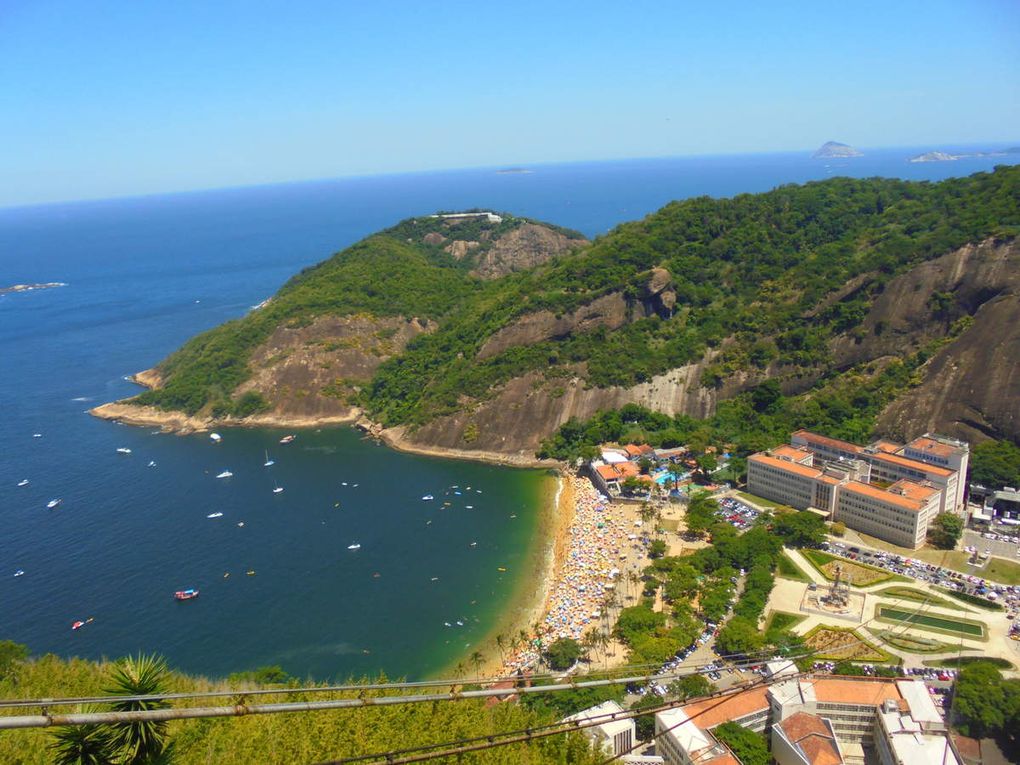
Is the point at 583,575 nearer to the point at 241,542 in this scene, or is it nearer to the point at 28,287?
the point at 241,542

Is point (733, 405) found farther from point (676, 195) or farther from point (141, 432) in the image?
point (676, 195)

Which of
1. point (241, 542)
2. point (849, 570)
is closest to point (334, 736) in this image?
point (849, 570)

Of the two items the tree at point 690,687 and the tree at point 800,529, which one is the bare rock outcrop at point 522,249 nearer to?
the tree at point 800,529

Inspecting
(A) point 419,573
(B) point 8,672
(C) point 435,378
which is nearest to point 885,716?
(A) point 419,573

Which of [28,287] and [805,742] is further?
[28,287]

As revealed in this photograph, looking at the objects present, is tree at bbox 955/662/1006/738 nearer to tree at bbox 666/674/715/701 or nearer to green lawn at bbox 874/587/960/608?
green lawn at bbox 874/587/960/608

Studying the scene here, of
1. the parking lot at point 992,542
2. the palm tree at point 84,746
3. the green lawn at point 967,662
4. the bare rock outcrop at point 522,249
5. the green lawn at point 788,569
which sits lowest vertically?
the green lawn at point 788,569

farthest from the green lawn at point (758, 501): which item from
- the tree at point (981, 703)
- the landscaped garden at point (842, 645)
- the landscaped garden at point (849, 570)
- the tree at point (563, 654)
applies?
the tree at point (563, 654)
